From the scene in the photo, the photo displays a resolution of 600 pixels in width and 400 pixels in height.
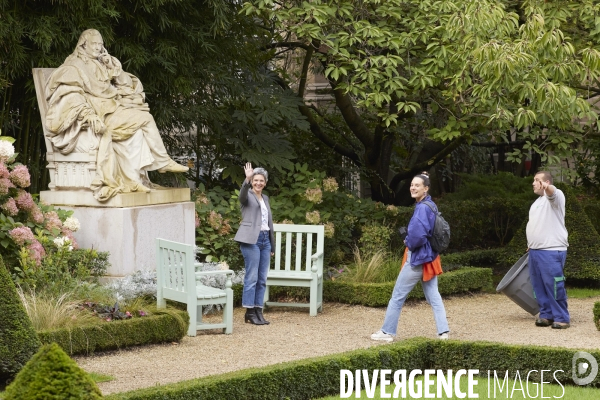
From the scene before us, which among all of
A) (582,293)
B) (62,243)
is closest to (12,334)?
(62,243)

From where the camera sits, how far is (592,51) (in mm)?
10320

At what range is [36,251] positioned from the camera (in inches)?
375

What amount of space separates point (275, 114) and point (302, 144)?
8.15 ft

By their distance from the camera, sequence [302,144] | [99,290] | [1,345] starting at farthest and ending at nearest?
[302,144] → [99,290] → [1,345]

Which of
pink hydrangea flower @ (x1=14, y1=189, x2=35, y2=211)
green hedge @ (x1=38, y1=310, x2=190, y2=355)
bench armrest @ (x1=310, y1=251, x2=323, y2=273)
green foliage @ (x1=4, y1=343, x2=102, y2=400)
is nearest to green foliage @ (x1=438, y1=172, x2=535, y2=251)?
bench armrest @ (x1=310, y1=251, x2=323, y2=273)

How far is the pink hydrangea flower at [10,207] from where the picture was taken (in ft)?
31.5

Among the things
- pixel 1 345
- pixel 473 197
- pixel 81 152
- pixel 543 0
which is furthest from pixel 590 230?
pixel 1 345

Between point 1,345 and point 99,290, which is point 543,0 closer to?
point 99,290

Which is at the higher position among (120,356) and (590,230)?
(590,230)

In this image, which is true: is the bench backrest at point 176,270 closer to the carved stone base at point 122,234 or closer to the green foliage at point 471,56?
the carved stone base at point 122,234

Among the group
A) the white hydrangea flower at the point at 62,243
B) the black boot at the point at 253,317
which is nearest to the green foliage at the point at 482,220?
the black boot at the point at 253,317

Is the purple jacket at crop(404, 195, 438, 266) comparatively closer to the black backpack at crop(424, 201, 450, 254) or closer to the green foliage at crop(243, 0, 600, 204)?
the black backpack at crop(424, 201, 450, 254)

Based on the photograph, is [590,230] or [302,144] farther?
[302,144]

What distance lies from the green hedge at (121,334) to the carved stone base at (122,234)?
177 cm
